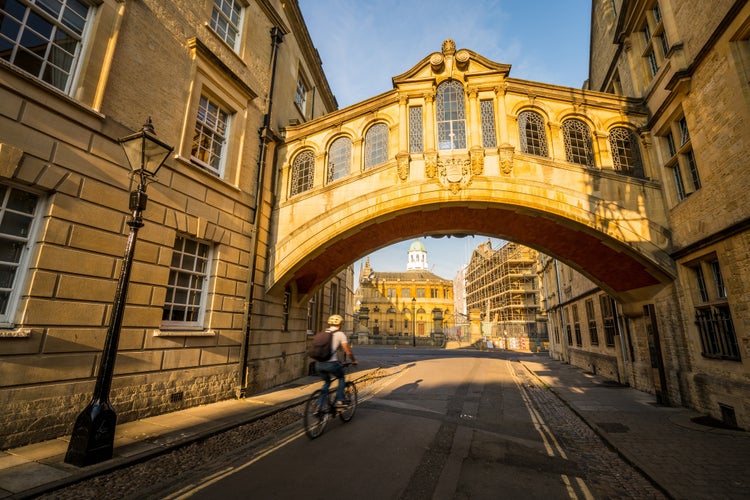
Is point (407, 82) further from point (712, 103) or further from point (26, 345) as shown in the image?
point (26, 345)

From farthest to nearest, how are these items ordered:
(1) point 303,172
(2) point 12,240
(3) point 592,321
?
(3) point 592,321 → (1) point 303,172 → (2) point 12,240

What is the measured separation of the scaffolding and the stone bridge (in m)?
35.2

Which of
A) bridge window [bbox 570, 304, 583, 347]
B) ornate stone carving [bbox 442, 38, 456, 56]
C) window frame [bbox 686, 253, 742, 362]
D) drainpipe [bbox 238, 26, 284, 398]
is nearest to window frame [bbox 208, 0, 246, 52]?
drainpipe [bbox 238, 26, 284, 398]

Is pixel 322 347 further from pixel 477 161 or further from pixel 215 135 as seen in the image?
pixel 477 161

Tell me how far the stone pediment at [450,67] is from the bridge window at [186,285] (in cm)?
849

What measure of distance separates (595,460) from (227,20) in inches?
551

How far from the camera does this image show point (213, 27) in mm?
10000

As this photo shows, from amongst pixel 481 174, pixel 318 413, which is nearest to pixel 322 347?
pixel 318 413

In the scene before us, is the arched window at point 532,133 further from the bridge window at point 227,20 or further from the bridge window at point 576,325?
the bridge window at point 576,325

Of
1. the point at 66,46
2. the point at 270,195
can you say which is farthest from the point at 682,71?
the point at 66,46

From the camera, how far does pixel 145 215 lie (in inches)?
289

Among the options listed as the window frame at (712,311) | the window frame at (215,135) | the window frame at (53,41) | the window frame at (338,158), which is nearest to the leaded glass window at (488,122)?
the window frame at (338,158)

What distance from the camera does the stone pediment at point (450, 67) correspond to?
37.0 ft

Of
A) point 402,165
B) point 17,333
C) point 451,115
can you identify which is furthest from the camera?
point 451,115
